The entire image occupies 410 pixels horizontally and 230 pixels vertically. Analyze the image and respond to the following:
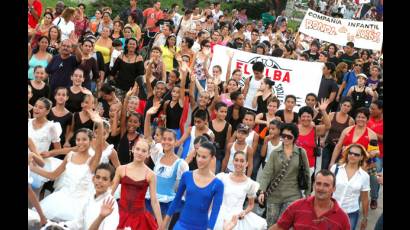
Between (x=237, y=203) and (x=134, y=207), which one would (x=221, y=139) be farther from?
(x=134, y=207)

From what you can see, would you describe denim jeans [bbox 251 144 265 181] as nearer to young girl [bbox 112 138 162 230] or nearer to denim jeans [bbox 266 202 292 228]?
denim jeans [bbox 266 202 292 228]

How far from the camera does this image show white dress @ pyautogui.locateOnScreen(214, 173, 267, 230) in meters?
8.94

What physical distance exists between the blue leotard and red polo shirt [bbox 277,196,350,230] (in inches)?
46.2

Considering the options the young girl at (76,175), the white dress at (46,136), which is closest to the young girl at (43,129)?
the white dress at (46,136)

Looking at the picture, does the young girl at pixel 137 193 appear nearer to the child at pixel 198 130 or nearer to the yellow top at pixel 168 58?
the child at pixel 198 130

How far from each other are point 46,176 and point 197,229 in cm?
197

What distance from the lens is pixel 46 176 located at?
8.98 m

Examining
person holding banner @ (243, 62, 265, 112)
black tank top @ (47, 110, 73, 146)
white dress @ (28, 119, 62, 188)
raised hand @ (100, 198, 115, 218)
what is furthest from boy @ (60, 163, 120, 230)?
person holding banner @ (243, 62, 265, 112)

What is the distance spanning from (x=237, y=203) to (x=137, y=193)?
4.36ft

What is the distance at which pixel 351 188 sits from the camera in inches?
367

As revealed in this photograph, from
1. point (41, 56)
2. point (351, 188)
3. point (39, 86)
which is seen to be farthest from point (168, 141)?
point (41, 56)

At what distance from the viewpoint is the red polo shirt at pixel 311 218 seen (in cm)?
696
